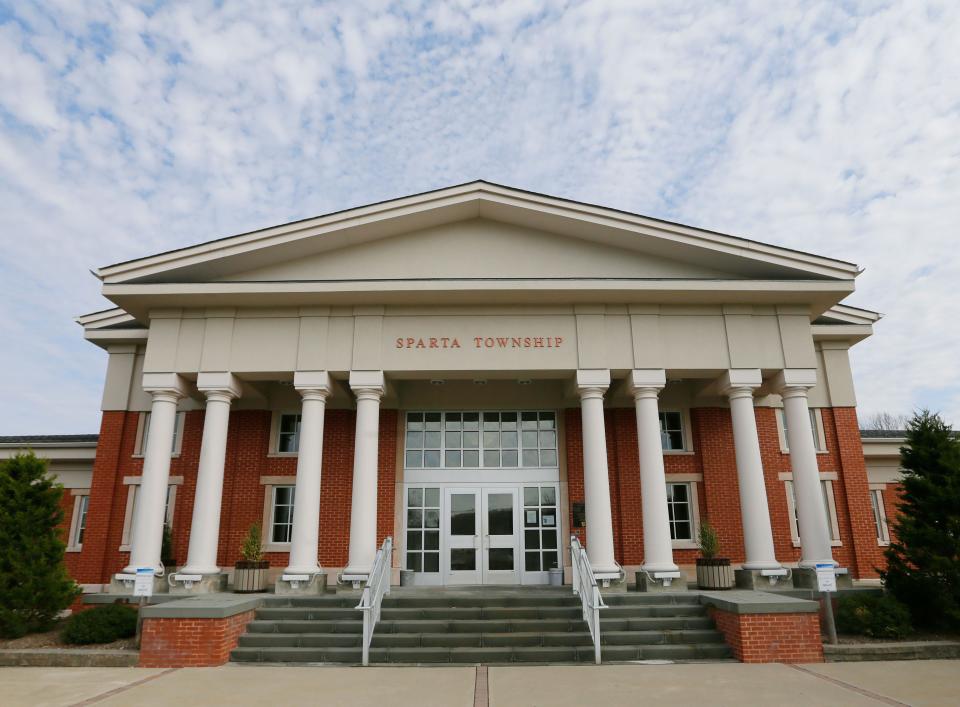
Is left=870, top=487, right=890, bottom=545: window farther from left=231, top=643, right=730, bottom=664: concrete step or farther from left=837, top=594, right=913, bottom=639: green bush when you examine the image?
left=231, top=643, right=730, bottom=664: concrete step

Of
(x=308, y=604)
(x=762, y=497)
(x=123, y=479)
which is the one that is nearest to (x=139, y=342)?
(x=123, y=479)

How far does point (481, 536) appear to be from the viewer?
16.1 m

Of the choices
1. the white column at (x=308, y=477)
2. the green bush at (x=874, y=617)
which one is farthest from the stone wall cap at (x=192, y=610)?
the green bush at (x=874, y=617)

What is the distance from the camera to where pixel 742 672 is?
366 inches

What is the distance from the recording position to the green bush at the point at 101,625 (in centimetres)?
1134

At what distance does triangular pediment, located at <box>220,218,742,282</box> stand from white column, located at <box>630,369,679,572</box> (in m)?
2.50

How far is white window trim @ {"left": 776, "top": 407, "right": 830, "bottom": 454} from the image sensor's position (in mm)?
17141

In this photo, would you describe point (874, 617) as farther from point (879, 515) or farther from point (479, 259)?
point (479, 259)

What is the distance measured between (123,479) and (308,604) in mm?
7556

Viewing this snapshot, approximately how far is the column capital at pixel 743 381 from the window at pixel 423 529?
758cm

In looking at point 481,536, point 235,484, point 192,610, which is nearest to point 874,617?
point 481,536

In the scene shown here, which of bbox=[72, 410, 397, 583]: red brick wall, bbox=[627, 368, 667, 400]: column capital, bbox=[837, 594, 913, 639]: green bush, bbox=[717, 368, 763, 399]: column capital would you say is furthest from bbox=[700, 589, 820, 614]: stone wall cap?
bbox=[72, 410, 397, 583]: red brick wall

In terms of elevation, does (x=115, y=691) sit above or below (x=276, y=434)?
below

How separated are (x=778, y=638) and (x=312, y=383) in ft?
33.3
